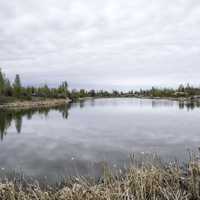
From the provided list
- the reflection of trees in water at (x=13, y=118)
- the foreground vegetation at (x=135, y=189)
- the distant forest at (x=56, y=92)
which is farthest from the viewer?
the distant forest at (x=56, y=92)

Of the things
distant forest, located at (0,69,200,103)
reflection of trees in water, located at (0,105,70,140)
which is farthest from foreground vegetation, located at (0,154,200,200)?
distant forest, located at (0,69,200,103)

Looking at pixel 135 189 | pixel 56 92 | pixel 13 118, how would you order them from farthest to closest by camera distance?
pixel 56 92, pixel 13 118, pixel 135 189

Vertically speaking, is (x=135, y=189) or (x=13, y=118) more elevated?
(x=135, y=189)

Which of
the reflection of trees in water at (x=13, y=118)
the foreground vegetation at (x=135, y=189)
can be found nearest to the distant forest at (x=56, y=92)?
the reflection of trees in water at (x=13, y=118)

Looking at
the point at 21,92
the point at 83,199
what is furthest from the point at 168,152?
the point at 21,92

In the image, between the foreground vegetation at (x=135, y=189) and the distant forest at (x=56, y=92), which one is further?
the distant forest at (x=56, y=92)

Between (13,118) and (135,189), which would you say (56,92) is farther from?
(135,189)

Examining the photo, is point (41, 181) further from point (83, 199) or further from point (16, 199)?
point (83, 199)

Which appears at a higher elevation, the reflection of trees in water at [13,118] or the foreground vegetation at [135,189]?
the foreground vegetation at [135,189]

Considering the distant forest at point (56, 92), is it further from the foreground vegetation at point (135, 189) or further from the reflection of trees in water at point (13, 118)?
the foreground vegetation at point (135, 189)

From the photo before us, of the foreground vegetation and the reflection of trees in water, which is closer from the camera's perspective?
the foreground vegetation

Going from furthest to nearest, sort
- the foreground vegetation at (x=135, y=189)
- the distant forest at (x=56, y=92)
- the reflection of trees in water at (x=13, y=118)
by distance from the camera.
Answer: the distant forest at (x=56, y=92), the reflection of trees in water at (x=13, y=118), the foreground vegetation at (x=135, y=189)

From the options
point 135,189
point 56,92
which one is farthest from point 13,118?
point 56,92

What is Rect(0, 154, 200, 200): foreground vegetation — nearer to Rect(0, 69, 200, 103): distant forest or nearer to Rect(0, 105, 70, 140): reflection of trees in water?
Rect(0, 105, 70, 140): reflection of trees in water
